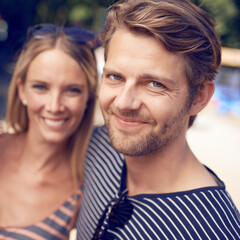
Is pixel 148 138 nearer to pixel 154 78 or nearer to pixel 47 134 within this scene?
pixel 154 78

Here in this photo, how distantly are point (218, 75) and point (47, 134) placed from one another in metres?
12.1

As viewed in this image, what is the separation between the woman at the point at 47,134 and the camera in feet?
8.23

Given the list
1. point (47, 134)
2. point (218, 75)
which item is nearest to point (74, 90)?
point (47, 134)

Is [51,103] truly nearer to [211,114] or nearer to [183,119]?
[183,119]

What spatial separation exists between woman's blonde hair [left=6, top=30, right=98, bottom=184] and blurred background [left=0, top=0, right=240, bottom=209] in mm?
349

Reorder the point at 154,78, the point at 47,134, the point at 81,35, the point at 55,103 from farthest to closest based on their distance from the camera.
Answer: the point at 81,35 < the point at 47,134 < the point at 55,103 < the point at 154,78

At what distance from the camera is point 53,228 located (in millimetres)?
2479

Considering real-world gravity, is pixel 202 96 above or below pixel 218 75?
A: below

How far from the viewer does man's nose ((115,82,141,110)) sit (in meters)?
1.74

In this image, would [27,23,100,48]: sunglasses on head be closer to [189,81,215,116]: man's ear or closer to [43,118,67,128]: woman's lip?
[43,118,67,128]: woman's lip

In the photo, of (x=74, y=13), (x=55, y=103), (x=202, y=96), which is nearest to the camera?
(x=202, y=96)

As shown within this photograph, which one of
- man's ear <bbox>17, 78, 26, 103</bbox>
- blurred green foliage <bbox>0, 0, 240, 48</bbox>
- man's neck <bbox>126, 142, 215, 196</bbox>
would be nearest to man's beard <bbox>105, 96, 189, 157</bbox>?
man's neck <bbox>126, 142, 215, 196</bbox>

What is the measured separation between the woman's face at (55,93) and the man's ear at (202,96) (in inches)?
40.7

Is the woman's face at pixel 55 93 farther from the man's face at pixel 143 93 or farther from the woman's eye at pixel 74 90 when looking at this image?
the man's face at pixel 143 93
